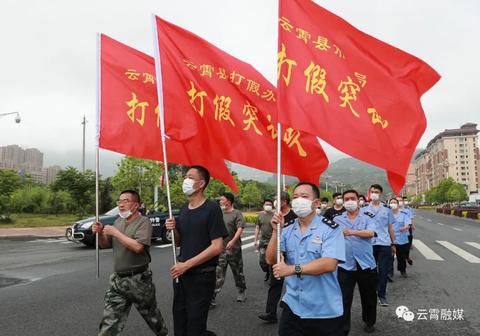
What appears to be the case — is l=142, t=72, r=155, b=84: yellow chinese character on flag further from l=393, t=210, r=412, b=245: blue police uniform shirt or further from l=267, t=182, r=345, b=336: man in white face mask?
l=393, t=210, r=412, b=245: blue police uniform shirt

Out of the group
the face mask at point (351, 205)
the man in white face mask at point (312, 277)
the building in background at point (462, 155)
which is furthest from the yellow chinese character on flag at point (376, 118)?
the building in background at point (462, 155)

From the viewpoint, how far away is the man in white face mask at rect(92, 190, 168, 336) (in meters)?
3.73

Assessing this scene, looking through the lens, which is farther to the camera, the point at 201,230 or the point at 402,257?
the point at 402,257

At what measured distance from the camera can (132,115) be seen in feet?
16.3

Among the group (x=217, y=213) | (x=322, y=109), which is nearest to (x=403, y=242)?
(x=322, y=109)

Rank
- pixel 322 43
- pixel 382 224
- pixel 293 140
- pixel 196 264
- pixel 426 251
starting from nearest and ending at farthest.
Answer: pixel 196 264, pixel 322 43, pixel 293 140, pixel 382 224, pixel 426 251

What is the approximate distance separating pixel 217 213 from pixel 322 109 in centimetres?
149

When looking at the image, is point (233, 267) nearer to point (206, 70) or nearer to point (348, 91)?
point (206, 70)

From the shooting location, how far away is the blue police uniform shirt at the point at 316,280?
110 inches

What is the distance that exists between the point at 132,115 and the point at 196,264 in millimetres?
2405

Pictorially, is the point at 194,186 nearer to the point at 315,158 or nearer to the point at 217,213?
the point at 217,213

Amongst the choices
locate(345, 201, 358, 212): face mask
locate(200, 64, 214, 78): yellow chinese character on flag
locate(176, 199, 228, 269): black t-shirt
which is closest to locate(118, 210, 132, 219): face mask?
locate(176, 199, 228, 269): black t-shirt

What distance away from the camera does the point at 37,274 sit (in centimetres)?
891

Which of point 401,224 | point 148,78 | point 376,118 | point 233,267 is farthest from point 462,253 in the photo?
point 148,78
